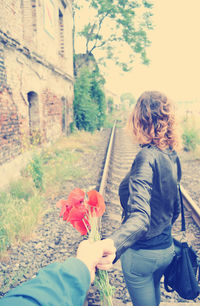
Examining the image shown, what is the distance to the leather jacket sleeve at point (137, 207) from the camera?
1197 millimetres

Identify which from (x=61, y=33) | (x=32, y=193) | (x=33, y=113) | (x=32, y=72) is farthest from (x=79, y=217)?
(x=61, y=33)

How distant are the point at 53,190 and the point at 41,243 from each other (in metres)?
2.12

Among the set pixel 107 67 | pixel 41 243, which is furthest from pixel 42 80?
pixel 107 67

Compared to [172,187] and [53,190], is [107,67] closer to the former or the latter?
[53,190]

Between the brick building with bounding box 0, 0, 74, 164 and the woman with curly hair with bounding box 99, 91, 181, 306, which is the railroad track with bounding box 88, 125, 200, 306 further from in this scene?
the brick building with bounding box 0, 0, 74, 164

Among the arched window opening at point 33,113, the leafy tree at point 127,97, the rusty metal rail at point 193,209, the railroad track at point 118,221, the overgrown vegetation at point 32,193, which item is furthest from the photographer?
the leafy tree at point 127,97

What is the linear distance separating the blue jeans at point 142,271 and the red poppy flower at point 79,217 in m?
0.53

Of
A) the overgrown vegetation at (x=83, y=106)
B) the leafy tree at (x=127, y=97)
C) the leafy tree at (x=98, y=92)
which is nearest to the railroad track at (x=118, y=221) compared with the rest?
the overgrown vegetation at (x=83, y=106)

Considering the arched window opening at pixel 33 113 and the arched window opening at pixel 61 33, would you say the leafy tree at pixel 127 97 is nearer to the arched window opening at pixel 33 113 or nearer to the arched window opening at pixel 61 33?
the arched window opening at pixel 61 33

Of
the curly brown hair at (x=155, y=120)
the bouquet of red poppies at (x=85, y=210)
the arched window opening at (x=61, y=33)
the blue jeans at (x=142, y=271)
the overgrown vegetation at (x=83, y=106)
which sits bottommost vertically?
the blue jeans at (x=142, y=271)

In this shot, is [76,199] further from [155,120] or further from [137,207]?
[155,120]

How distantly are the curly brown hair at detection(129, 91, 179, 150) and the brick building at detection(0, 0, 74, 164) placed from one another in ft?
16.6

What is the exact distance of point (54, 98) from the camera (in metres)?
11.1

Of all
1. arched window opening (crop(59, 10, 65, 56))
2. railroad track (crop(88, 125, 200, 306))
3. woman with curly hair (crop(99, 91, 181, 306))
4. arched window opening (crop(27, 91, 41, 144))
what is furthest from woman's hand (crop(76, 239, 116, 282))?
arched window opening (crop(59, 10, 65, 56))
